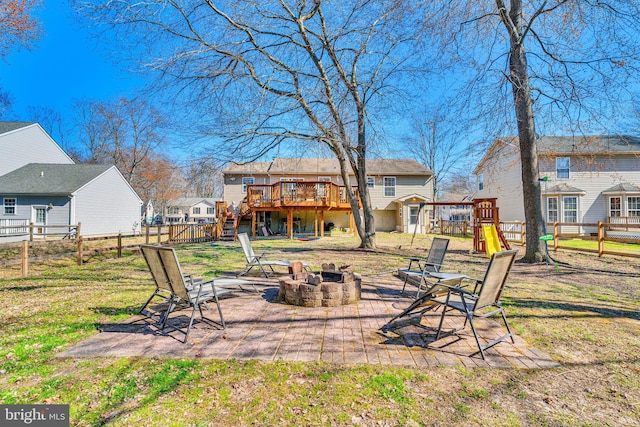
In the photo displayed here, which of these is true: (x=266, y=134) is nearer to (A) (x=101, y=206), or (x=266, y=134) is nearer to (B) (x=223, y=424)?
(B) (x=223, y=424)

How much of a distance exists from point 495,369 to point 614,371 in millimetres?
1090

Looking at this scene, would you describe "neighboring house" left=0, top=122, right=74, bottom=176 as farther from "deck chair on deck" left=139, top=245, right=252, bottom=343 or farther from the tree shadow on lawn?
the tree shadow on lawn

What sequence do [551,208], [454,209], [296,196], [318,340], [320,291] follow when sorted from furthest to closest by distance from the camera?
[454,209] → [551,208] → [296,196] → [320,291] → [318,340]

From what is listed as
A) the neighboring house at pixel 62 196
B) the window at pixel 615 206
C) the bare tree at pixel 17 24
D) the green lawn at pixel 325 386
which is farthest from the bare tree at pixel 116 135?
the window at pixel 615 206

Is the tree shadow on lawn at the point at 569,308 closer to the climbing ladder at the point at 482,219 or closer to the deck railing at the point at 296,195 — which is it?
the climbing ladder at the point at 482,219

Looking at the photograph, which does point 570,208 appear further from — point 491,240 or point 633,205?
point 491,240

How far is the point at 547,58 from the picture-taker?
8852mm

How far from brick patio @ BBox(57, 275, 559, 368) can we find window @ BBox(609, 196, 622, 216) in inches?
882

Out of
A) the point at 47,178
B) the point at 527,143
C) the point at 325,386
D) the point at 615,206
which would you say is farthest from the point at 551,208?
the point at 47,178

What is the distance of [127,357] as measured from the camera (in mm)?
3008

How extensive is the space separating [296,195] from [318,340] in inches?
575

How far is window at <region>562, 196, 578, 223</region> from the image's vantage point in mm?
19484
